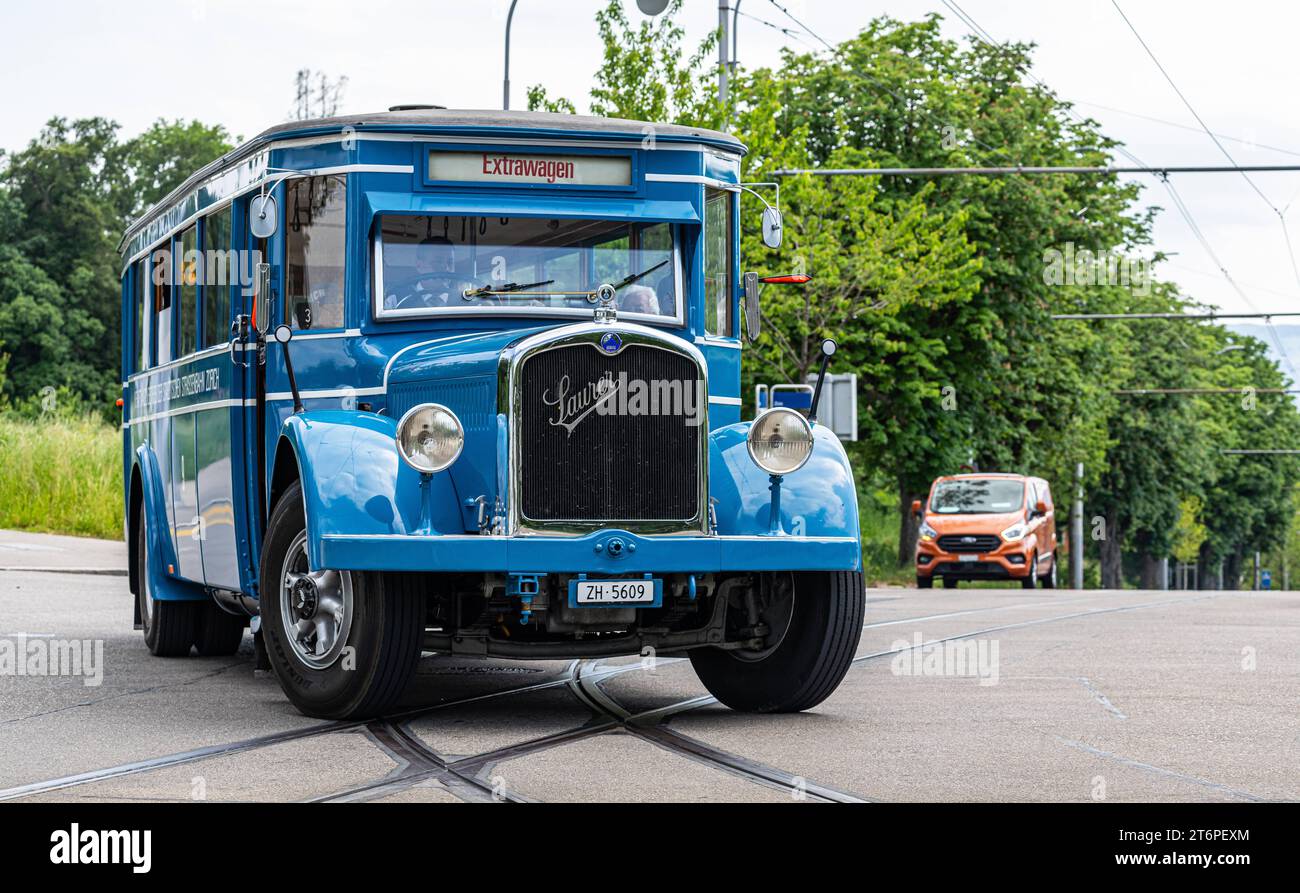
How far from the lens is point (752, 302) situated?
37.2ft

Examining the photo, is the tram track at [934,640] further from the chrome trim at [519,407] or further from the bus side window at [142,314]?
the bus side window at [142,314]

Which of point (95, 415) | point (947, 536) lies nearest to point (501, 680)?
point (947, 536)

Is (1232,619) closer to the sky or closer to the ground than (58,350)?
closer to the ground

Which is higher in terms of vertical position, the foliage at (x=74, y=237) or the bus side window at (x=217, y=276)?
the foliage at (x=74, y=237)

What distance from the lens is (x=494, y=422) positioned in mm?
9211

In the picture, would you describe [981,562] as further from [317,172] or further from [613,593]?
[613,593]

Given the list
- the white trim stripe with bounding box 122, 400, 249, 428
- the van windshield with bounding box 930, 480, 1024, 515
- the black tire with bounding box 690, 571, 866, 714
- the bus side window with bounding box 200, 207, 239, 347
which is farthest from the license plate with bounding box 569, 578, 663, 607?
the van windshield with bounding box 930, 480, 1024, 515

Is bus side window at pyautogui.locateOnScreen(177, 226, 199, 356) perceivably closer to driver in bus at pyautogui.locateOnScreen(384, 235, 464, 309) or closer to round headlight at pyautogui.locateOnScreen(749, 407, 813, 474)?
driver in bus at pyautogui.locateOnScreen(384, 235, 464, 309)

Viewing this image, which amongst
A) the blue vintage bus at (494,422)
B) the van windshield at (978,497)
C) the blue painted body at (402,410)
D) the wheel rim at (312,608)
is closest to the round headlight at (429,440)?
the blue vintage bus at (494,422)

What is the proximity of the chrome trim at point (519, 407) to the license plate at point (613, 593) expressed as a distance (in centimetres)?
25

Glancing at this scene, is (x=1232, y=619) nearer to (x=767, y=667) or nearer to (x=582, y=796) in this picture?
(x=767, y=667)

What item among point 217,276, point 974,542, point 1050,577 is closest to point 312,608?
point 217,276

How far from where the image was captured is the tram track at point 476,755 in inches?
291

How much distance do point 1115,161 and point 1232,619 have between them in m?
27.0
